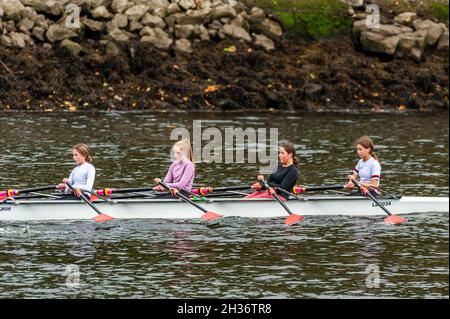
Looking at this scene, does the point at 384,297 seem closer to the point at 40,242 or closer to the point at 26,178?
the point at 40,242

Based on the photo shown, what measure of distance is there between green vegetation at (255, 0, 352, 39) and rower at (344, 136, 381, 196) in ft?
97.3

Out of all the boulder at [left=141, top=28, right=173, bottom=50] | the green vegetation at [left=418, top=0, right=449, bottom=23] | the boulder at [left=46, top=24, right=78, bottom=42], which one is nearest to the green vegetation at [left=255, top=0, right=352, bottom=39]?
the green vegetation at [left=418, top=0, right=449, bottom=23]

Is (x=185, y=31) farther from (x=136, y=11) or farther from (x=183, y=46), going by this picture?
(x=136, y=11)

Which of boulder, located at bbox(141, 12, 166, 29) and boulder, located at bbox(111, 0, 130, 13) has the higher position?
boulder, located at bbox(111, 0, 130, 13)

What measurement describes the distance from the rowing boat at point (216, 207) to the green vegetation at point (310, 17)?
97.5 ft

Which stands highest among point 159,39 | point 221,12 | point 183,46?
point 221,12

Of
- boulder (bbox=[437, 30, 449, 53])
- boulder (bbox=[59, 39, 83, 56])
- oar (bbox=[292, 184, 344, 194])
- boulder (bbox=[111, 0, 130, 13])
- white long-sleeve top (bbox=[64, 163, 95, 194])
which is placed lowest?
oar (bbox=[292, 184, 344, 194])

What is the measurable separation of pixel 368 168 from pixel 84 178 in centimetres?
665

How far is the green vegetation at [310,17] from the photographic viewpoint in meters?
57.2

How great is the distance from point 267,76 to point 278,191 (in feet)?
86.4

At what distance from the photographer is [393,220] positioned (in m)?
27.2

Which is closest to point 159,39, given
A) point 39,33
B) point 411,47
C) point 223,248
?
point 39,33

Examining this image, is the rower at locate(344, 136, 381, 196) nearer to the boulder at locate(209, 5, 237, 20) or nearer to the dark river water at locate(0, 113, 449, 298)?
the dark river water at locate(0, 113, 449, 298)

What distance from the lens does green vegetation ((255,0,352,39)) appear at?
188 feet
